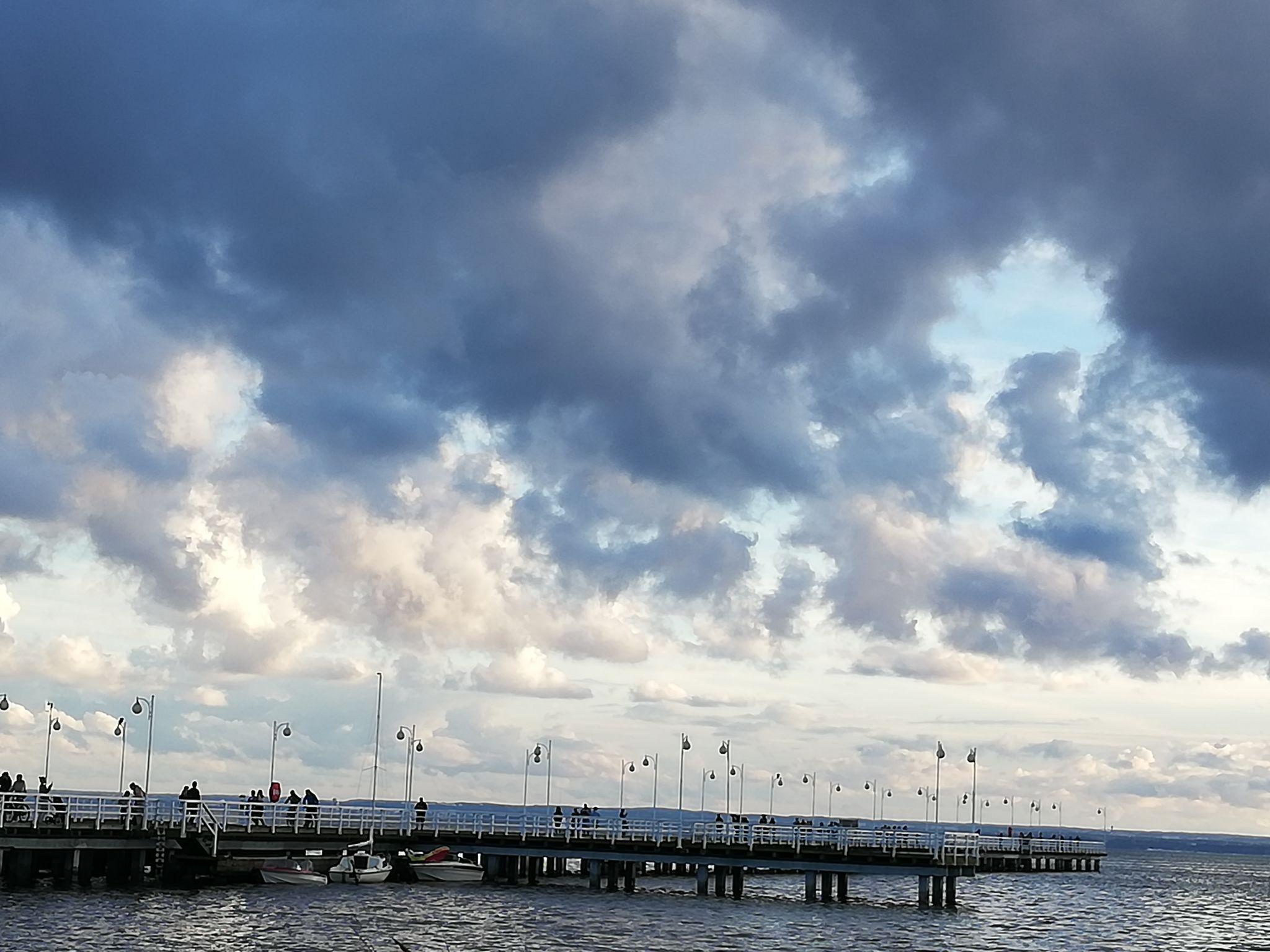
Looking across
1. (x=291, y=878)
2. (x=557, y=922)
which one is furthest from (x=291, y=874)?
(x=557, y=922)

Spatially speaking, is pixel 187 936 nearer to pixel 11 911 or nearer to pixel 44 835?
pixel 11 911

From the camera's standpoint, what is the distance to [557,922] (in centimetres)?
6569

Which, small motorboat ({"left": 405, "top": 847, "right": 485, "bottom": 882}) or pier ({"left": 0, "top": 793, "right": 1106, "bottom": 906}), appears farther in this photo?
small motorboat ({"left": 405, "top": 847, "right": 485, "bottom": 882})

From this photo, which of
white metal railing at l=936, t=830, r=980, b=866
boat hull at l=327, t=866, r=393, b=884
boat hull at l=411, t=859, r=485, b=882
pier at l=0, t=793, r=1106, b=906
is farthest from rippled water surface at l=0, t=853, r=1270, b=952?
white metal railing at l=936, t=830, r=980, b=866

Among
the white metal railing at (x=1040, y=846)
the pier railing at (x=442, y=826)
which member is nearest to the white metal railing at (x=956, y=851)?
the pier railing at (x=442, y=826)

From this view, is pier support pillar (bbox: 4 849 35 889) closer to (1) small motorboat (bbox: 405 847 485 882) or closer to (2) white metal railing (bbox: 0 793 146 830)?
(2) white metal railing (bbox: 0 793 146 830)

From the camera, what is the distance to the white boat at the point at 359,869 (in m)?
75.9

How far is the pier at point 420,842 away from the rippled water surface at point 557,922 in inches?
59.7

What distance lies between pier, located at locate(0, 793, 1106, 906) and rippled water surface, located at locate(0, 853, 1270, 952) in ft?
4.97

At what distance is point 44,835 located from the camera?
215 feet

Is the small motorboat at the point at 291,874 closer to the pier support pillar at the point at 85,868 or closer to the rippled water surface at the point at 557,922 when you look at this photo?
the rippled water surface at the point at 557,922

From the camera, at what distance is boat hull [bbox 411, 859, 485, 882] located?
262 feet

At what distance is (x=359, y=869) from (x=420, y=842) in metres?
6.20

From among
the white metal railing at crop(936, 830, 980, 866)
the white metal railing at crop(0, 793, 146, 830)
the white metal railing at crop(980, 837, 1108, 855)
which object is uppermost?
the white metal railing at crop(0, 793, 146, 830)
